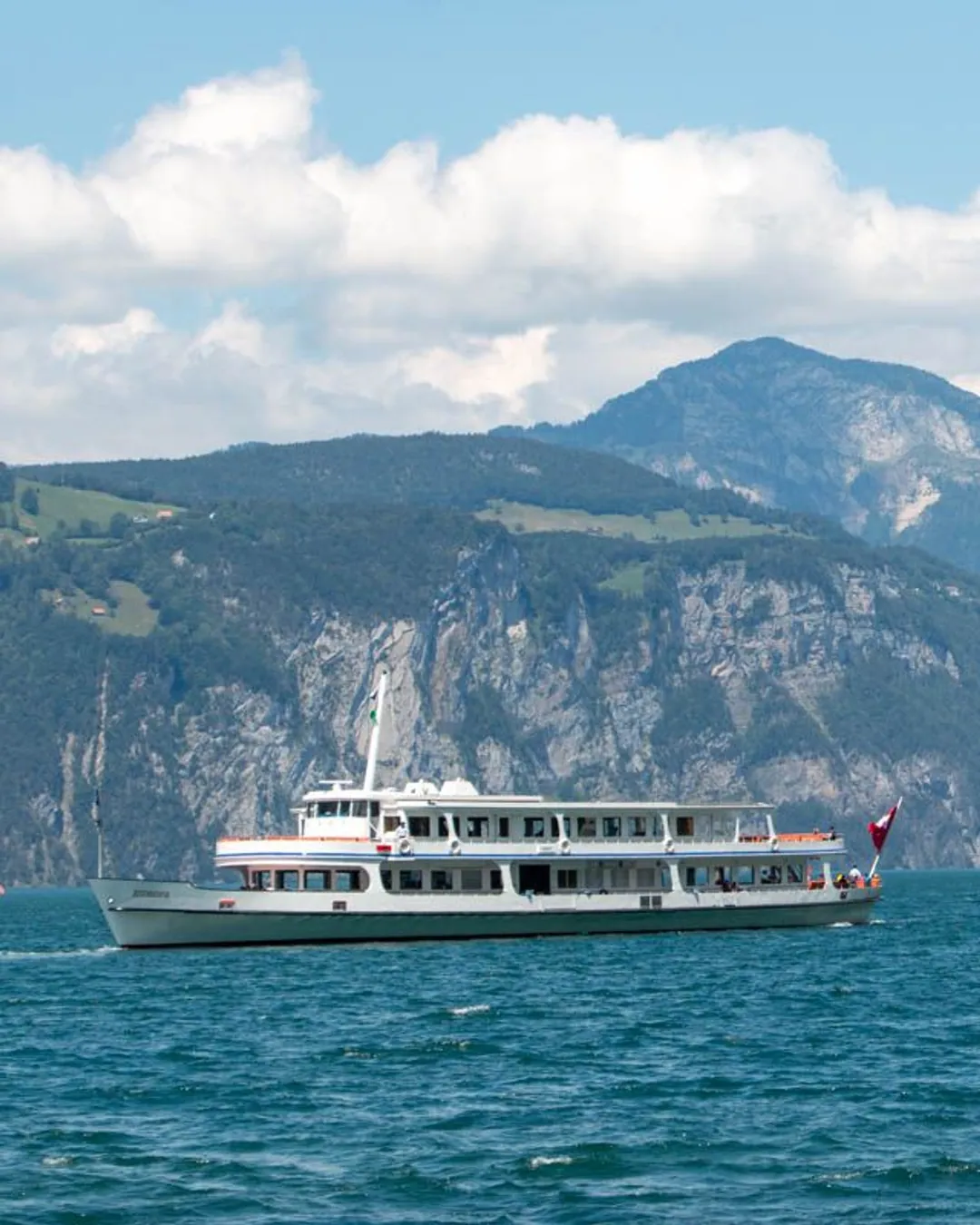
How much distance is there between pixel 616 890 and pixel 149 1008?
38767mm

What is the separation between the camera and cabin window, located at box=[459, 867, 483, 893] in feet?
394

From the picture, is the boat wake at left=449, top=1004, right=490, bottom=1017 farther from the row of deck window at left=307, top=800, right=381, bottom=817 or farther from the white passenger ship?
the row of deck window at left=307, top=800, right=381, bottom=817

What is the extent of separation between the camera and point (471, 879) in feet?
396

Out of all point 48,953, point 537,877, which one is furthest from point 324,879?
point 48,953

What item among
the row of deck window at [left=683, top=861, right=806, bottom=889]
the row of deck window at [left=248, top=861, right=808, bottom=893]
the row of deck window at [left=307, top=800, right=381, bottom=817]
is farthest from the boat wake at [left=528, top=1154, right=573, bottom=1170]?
the row of deck window at [left=683, top=861, right=806, bottom=889]

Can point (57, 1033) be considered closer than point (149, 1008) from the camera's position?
Yes

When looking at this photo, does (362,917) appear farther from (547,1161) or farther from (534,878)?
(547,1161)

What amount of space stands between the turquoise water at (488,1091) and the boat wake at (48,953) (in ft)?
44.4

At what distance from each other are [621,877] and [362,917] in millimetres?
15495

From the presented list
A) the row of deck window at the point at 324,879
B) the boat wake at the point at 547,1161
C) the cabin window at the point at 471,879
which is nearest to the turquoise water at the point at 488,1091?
the boat wake at the point at 547,1161

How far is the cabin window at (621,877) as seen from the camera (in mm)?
125250

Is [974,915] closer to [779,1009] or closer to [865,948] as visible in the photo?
[865,948]

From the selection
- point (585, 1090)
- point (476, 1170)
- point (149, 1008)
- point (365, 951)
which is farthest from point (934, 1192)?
point (365, 951)

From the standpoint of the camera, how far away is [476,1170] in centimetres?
5456
